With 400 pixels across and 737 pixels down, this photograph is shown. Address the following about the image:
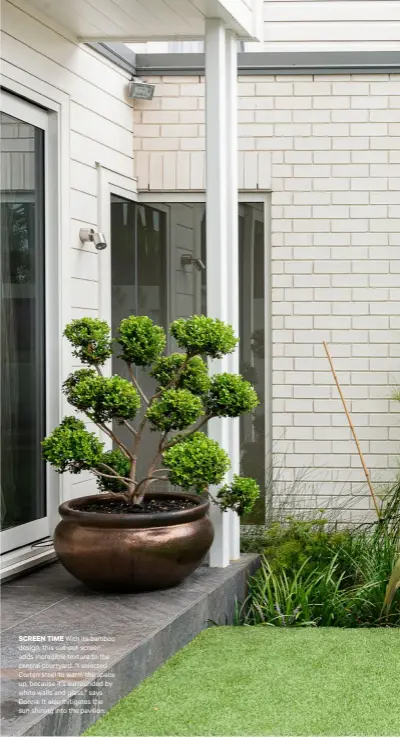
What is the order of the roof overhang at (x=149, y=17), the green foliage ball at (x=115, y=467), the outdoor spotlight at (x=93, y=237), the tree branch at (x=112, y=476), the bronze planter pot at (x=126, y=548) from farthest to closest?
the outdoor spotlight at (x=93, y=237)
the roof overhang at (x=149, y=17)
the green foliage ball at (x=115, y=467)
the tree branch at (x=112, y=476)
the bronze planter pot at (x=126, y=548)

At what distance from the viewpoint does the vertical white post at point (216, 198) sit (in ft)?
17.2

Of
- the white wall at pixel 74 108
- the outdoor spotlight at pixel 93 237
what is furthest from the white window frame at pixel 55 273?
the outdoor spotlight at pixel 93 237

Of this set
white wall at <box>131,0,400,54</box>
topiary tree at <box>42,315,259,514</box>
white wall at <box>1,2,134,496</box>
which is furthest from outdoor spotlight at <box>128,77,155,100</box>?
topiary tree at <box>42,315,259,514</box>

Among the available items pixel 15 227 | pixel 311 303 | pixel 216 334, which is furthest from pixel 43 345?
pixel 311 303

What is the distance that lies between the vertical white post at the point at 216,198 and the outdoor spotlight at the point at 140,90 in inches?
60.2

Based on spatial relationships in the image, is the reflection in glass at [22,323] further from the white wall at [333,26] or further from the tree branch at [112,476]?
the white wall at [333,26]

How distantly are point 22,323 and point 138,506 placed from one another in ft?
3.67

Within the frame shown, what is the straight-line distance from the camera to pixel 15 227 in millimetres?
5176

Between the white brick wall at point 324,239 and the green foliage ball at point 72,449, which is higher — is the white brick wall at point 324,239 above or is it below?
above

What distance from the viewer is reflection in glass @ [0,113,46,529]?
5078 mm

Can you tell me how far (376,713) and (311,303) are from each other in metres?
3.68

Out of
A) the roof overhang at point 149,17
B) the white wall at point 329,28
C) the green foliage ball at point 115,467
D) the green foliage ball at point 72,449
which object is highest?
the white wall at point 329,28

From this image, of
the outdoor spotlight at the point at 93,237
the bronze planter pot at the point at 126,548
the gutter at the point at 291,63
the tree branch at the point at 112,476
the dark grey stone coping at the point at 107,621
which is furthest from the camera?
the gutter at the point at 291,63

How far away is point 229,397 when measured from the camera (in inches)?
191
